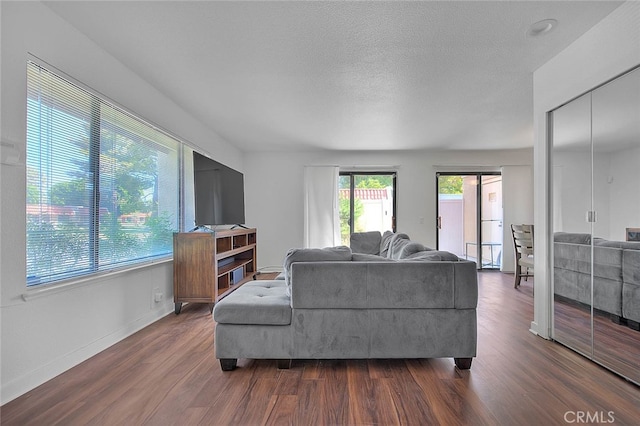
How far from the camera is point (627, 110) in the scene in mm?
1932

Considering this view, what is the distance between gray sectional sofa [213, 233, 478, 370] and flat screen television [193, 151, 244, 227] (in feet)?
6.06

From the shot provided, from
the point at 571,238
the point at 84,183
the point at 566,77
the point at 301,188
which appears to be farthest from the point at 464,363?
the point at 301,188

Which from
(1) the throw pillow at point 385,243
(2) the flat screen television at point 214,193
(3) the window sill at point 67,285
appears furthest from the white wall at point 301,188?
(3) the window sill at point 67,285

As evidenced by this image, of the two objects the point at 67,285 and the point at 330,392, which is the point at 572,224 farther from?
the point at 67,285

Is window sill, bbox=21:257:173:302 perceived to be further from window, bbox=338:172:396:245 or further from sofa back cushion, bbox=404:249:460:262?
window, bbox=338:172:396:245

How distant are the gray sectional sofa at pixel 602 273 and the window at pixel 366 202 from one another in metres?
3.66

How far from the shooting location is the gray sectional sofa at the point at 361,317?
2047 mm

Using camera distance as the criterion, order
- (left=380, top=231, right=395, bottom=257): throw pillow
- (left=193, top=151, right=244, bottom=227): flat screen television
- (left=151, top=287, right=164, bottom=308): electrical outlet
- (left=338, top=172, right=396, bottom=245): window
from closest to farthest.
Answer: (left=151, top=287, right=164, bottom=308): electrical outlet, (left=193, top=151, right=244, bottom=227): flat screen television, (left=380, top=231, right=395, bottom=257): throw pillow, (left=338, top=172, right=396, bottom=245): window

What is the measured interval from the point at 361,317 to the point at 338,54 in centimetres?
203

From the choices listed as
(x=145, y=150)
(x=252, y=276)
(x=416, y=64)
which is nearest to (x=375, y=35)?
(x=416, y=64)

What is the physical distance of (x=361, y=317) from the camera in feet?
6.79

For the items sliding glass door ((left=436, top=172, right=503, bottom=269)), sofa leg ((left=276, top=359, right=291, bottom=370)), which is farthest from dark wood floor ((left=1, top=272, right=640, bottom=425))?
sliding glass door ((left=436, top=172, right=503, bottom=269))

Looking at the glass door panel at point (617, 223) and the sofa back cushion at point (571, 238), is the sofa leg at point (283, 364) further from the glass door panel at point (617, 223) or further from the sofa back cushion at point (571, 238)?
the sofa back cushion at point (571, 238)

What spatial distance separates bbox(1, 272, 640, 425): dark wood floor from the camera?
1.56 m
